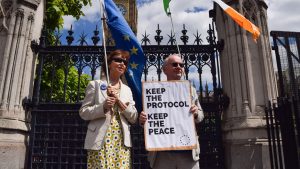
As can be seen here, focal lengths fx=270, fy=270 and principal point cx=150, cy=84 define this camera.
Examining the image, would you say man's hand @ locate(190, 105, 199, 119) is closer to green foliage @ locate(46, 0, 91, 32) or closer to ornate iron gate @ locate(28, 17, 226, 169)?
ornate iron gate @ locate(28, 17, 226, 169)

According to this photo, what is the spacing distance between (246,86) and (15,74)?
16.1 ft

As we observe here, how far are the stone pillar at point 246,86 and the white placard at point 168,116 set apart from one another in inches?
87.8

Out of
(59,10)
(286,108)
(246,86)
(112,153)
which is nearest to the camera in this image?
(112,153)

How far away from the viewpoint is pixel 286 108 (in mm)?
4148

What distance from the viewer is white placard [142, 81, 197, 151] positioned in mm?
3316

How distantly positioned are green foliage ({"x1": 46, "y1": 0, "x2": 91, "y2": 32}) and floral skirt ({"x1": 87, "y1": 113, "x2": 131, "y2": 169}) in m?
6.30

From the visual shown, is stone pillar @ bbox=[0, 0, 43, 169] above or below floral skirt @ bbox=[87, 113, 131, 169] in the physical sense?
above

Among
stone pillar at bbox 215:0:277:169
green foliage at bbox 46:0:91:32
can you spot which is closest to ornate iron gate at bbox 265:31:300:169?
stone pillar at bbox 215:0:277:169

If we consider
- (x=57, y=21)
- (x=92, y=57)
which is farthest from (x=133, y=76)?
(x=57, y=21)

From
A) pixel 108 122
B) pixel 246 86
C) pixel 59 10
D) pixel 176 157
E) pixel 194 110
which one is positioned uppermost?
pixel 59 10

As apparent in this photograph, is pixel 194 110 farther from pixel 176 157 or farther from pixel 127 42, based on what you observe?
pixel 127 42

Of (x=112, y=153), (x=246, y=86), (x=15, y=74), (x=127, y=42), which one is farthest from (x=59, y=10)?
(x=112, y=153)

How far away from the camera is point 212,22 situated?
6.88m

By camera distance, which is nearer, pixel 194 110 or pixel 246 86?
pixel 194 110
